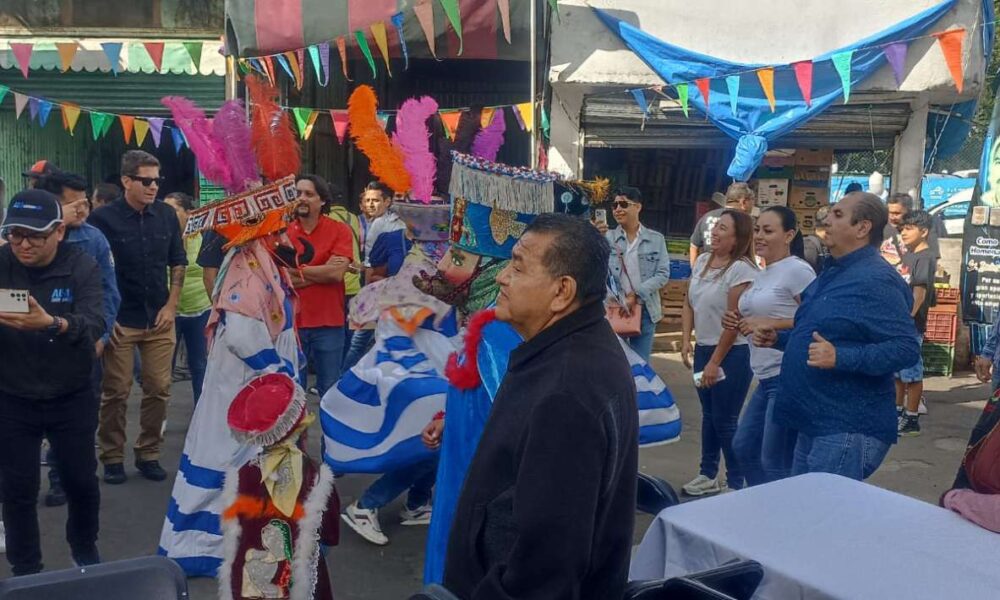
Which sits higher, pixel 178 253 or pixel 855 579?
pixel 178 253

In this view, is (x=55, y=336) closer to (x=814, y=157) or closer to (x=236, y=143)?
(x=236, y=143)

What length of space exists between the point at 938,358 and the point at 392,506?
6.59m

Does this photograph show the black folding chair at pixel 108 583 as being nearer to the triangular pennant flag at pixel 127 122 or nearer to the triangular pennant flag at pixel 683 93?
the triangular pennant flag at pixel 683 93

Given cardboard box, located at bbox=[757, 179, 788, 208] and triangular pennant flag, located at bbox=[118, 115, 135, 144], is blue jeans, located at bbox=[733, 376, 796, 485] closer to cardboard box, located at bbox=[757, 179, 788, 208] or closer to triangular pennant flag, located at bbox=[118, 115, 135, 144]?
cardboard box, located at bbox=[757, 179, 788, 208]

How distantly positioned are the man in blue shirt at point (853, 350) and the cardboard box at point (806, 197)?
7296 millimetres

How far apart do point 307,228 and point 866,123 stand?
21.6 ft

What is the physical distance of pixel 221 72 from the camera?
10.6m

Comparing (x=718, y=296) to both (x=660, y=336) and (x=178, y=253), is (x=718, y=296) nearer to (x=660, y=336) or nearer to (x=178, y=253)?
(x=178, y=253)

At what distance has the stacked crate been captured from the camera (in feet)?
30.8

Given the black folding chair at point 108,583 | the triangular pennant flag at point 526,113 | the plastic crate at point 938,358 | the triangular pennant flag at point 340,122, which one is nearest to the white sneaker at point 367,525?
the black folding chair at point 108,583

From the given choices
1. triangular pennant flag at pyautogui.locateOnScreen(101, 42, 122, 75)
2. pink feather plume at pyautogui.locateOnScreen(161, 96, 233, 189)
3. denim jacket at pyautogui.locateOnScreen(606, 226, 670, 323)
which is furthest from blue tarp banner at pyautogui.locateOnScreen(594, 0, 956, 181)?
triangular pennant flag at pyautogui.locateOnScreen(101, 42, 122, 75)

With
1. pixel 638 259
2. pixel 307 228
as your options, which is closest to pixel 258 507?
pixel 307 228

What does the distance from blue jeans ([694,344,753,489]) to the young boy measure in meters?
2.56

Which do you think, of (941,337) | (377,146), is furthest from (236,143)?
(941,337)
